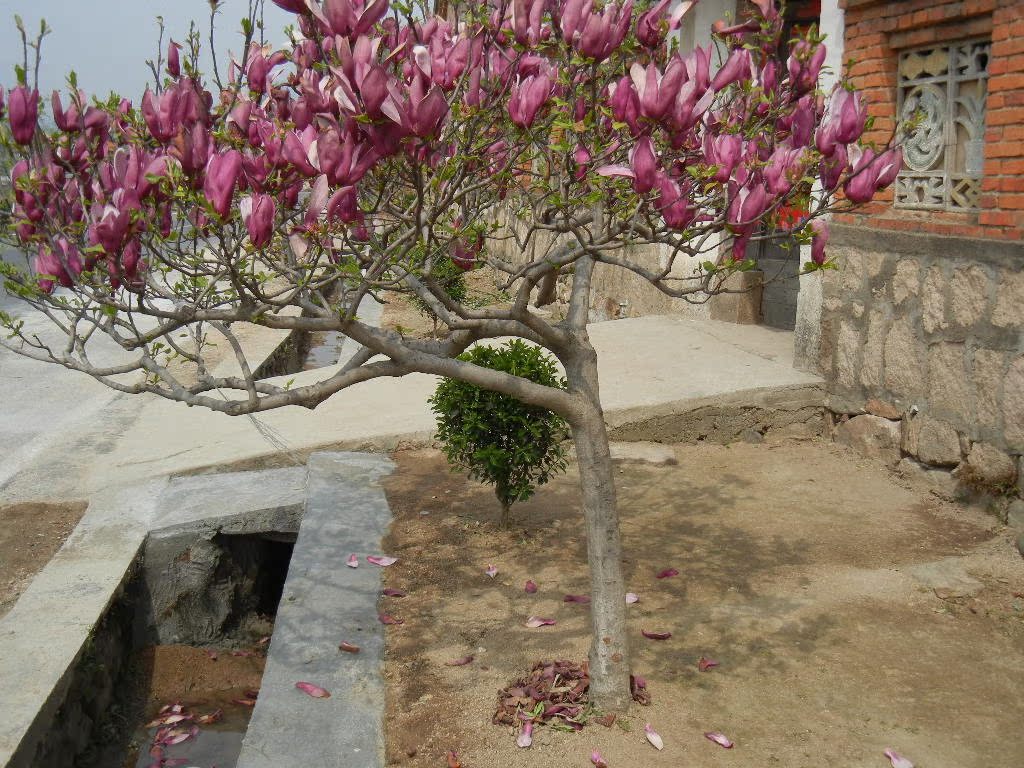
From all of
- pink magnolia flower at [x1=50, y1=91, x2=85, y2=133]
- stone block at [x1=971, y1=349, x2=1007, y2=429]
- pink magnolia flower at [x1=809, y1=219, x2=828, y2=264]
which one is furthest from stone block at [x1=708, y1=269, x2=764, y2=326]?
pink magnolia flower at [x1=50, y1=91, x2=85, y2=133]

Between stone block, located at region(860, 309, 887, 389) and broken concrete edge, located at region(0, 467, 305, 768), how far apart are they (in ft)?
11.0

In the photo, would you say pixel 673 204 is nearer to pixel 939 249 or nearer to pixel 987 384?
pixel 987 384

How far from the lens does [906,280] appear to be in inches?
229

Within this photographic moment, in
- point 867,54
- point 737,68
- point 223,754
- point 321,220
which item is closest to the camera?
point 321,220

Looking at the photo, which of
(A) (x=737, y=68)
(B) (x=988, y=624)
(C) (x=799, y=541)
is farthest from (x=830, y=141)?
(C) (x=799, y=541)

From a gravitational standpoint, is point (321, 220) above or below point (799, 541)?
above

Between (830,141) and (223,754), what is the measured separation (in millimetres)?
→ 3519

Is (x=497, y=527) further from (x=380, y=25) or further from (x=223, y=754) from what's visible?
(x=380, y=25)

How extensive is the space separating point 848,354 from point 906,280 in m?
0.69

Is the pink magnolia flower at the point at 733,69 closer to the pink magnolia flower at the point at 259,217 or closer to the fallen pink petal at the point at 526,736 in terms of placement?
the pink magnolia flower at the point at 259,217

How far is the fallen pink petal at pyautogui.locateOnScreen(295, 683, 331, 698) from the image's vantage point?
3490mm

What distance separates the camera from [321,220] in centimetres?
257

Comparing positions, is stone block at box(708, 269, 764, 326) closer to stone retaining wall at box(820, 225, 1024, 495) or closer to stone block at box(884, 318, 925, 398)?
stone retaining wall at box(820, 225, 1024, 495)

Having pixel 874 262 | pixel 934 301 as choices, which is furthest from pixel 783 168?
pixel 874 262
